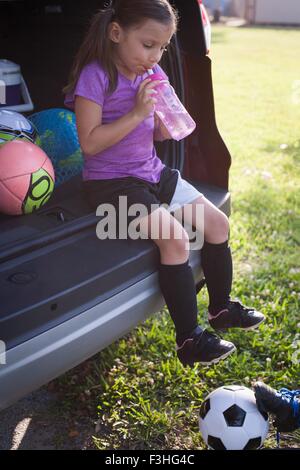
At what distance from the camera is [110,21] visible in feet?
7.29

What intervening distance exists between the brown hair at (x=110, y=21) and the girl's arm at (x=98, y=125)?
11 cm

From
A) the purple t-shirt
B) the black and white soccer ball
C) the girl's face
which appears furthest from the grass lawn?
the girl's face

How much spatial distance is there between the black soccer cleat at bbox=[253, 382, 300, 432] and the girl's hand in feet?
3.43

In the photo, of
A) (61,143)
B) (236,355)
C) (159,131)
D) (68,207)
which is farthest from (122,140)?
(236,355)

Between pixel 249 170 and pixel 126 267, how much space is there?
10.3 feet

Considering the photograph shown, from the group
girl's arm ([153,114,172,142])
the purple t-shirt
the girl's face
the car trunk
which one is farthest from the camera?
girl's arm ([153,114,172,142])

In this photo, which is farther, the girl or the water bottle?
the water bottle

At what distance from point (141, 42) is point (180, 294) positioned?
91 cm

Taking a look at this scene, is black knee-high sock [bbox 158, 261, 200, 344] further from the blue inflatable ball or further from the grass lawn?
the blue inflatable ball

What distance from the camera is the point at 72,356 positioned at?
1823mm

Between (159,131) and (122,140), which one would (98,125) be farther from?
(159,131)

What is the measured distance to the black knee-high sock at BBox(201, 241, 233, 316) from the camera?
2.37 meters

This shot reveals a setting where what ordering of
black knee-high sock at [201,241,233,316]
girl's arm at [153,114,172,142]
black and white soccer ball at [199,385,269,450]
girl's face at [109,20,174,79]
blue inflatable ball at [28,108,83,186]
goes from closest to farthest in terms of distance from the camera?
black and white soccer ball at [199,385,269,450], girl's face at [109,20,174,79], black knee-high sock at [201,241,233,316], girl's arm at [153,114,172,142], blue inflatable ball at [28,108,83,186]

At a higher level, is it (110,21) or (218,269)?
(110,21)
